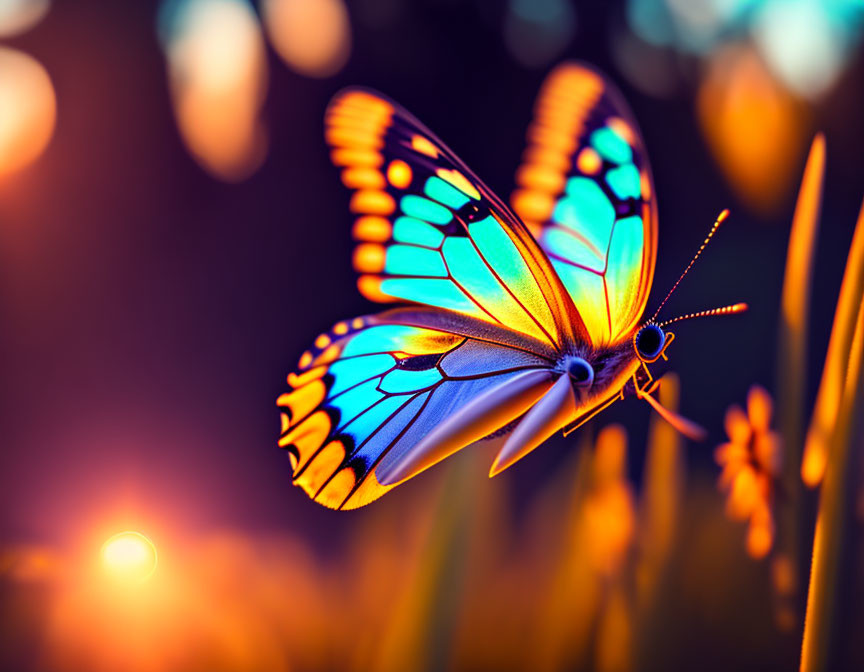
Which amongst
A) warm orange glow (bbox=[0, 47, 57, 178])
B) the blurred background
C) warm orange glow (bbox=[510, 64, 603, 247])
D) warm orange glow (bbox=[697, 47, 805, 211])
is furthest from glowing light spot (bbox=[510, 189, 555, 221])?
warm orange glow (bbox=[0, 47, 57, 178])

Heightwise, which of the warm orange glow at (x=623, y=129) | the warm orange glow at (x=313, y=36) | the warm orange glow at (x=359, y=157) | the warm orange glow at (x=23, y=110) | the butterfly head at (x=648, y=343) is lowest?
the butterfly head at (x=648, y=343)

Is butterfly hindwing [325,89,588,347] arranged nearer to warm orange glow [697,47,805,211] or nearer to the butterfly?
the butterfly

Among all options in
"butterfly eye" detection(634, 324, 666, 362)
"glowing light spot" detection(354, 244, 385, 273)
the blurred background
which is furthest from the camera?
the blurred background

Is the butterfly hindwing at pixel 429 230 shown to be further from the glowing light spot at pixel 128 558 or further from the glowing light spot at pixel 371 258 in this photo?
the glowing light spot at pixel 128 558

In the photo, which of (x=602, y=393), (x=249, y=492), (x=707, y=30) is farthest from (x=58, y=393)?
(x=707, y=30)

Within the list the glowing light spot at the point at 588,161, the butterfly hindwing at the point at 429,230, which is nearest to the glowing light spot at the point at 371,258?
the butterfly hindwing at the point at 429,230

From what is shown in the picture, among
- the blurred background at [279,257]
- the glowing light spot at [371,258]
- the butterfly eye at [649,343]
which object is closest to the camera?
the butterfly eye at [649,343]

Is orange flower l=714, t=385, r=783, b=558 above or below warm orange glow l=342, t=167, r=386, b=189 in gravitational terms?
below
